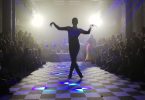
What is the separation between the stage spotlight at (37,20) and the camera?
24.9 m

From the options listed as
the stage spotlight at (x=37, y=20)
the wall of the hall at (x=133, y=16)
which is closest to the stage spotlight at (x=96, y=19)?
the stage spotlight at (x=37, y=20)

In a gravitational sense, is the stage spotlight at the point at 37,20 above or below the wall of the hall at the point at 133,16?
above

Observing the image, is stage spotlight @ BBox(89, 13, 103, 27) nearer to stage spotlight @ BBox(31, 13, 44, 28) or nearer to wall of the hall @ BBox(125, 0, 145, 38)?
stage spotlight @ BBox(31, 13, 44, 28)

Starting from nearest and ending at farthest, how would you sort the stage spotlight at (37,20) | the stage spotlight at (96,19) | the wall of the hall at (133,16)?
the wall of the hall at (133,16) → the stage spotlight at (96,19) → the stage spotlight at (37,20)

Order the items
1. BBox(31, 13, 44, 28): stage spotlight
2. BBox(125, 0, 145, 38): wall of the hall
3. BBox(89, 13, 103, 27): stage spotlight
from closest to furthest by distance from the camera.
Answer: BBox(125, 0, 145, 38): wall of the hall → BBox(89, 13, 103, 27): stage spotlight → BBox(31, 13, 44, 28): stage spotlight

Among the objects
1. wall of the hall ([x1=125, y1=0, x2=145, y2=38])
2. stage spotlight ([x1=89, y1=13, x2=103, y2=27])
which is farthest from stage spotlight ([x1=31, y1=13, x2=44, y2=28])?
wall of the hall ([x1=125, y1=0, x2=145, y2=38])

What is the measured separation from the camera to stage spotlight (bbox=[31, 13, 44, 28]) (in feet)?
81.7

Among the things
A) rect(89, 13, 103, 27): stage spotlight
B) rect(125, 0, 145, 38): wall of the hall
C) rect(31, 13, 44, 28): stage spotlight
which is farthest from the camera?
rect(31, 13, 44, 28): stage spotlight

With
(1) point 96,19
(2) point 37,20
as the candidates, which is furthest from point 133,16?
(2) point 37,20

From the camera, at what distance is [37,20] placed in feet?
86.0

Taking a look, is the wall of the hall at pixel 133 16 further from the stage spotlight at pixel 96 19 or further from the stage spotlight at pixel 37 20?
the stage spotlight at pixel 37 20

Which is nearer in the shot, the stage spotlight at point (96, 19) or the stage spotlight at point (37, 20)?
the stage spotlight at point (96, 19)

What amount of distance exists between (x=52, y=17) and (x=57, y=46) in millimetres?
4480

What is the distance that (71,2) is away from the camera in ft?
85.3
